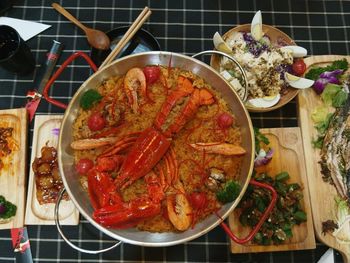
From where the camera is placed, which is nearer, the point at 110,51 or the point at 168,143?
the point at 168,143

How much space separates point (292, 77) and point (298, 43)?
1.85 ft

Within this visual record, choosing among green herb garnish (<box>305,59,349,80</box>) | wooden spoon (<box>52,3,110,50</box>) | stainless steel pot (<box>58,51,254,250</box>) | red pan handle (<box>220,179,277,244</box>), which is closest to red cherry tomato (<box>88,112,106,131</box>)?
stainless steel pot (<box>58,51,254,250</box>)

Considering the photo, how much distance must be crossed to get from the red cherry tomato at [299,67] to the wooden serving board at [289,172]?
0.40 metres

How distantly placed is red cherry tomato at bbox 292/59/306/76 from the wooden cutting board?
6.43 ft

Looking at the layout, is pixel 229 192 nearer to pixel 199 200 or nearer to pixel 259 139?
pixel 199 200

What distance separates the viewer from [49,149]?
110 inches

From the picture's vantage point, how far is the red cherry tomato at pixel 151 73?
2605 mm

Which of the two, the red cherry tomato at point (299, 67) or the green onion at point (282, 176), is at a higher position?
the red cherry tomato at point (299, 67)

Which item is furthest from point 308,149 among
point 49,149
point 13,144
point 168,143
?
point 13,144

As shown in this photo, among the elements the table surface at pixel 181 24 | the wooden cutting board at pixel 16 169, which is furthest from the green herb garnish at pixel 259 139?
the wooden cutting board at pixel 16 169

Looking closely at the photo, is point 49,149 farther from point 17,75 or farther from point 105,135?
point 17,75

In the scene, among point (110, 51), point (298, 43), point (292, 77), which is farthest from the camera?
point (298, 43)

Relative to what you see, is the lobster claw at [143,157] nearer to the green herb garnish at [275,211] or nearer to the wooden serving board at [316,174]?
the green herb garnish at [275,211]

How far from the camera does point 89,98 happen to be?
2486mm
